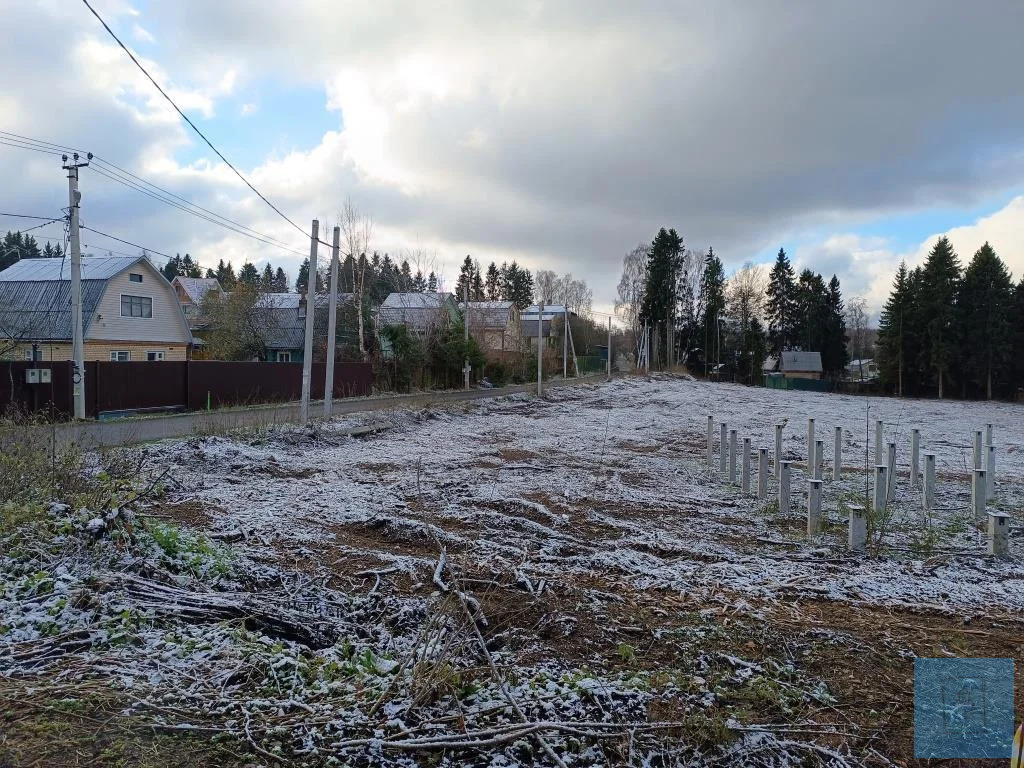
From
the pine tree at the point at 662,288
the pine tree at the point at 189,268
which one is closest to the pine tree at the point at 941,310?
the pine tree at the point at 662,288

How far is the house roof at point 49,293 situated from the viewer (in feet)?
99.2

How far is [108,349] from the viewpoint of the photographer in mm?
32094

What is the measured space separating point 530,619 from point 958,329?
191 ft

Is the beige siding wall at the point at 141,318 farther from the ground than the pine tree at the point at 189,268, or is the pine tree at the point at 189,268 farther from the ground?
the pine tree at the point at 189,268

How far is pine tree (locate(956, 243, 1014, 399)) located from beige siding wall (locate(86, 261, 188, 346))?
→ 5520cm

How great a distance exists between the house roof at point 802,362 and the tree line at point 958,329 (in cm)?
1185

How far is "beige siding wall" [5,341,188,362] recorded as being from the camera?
30.2 meters

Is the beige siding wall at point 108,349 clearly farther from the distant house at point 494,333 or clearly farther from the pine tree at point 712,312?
the pine tree at point 712,312

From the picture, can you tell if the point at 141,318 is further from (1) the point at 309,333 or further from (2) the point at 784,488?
(2) the point at 784,488

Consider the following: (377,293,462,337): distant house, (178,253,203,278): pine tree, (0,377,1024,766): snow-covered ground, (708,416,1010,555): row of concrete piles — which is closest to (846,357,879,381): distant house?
(377,293,462,337): distant house

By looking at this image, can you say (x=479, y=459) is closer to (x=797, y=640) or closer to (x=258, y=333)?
(x=797, y=640)

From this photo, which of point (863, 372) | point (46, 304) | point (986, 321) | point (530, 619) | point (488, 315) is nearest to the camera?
point (530, 619)

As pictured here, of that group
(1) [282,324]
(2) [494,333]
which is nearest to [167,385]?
(1) [282,324]

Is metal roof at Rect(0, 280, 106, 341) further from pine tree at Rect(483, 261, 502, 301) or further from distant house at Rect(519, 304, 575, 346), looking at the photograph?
pine tree at Rect(483, 261, 502, 301)
